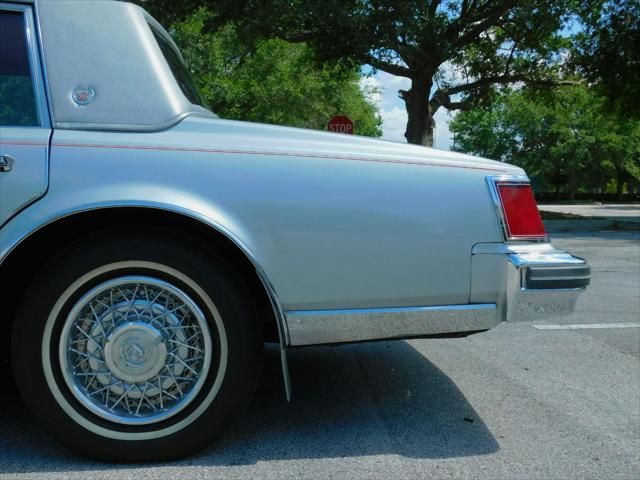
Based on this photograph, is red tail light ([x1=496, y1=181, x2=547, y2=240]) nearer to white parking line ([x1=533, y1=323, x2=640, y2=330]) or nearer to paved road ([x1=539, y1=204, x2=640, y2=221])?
white parking line ([x1=533, y1=323, x2=640, y2=330])

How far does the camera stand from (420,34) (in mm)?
14773

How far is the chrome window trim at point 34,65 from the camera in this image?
2309 mm

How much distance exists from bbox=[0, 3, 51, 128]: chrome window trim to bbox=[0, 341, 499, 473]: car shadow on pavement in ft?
4.21

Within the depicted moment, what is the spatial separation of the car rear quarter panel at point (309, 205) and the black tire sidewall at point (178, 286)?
0.15 meters

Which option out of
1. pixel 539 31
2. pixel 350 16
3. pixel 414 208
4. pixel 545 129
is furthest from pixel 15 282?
pixel 545 129

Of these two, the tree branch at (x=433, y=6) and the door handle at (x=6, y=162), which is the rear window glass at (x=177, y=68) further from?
the tree branch at (x=433, y=6)

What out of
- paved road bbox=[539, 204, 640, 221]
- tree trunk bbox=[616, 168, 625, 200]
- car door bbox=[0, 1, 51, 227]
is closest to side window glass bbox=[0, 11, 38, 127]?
car door bbox=[0, 1, 51, 227]

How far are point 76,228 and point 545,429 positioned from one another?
2.19 m

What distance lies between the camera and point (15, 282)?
2445mm

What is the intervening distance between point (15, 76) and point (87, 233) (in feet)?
2.24

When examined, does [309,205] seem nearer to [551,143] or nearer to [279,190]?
[279,190]

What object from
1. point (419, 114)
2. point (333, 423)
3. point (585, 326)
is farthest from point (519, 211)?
point (419, 114)

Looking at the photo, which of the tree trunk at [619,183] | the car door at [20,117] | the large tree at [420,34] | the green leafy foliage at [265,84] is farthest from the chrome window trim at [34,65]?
the tree trunk at [619,183]

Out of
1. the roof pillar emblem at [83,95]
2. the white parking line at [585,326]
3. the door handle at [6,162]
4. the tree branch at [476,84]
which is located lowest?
the white parking line at [585,326]
